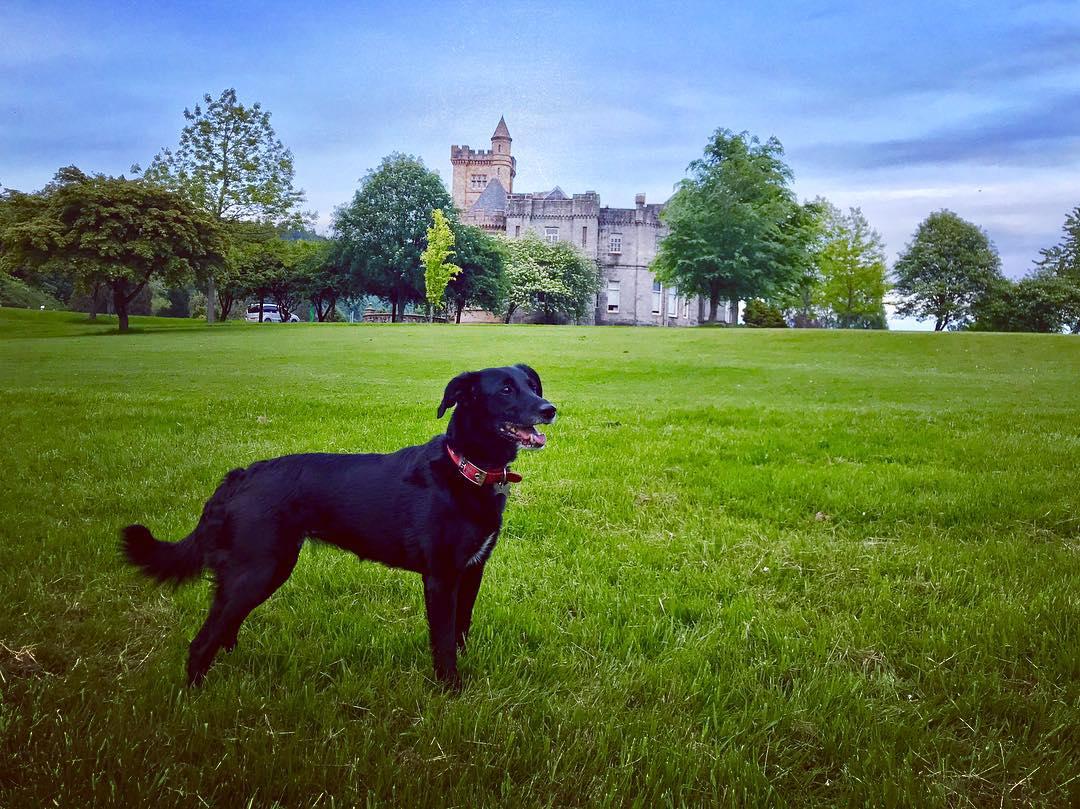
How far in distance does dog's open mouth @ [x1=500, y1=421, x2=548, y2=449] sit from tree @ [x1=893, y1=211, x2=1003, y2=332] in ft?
232

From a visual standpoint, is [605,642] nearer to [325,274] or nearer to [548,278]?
[325,274]

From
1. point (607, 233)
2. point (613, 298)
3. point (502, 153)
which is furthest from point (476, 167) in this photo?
point (613, 298)

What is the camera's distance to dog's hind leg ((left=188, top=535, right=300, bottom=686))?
8.87 ft

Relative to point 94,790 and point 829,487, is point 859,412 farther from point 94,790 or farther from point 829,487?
point 94,790

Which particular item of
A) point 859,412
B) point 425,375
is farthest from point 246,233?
point 859,412

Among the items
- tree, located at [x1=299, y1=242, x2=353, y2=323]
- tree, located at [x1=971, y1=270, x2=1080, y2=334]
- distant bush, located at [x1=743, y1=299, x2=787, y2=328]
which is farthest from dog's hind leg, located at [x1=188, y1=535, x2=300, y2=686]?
tree, located at [x1=971, y1=270, x2=1080, y2=334]

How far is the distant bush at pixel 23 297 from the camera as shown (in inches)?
2047

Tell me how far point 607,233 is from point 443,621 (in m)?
80.0

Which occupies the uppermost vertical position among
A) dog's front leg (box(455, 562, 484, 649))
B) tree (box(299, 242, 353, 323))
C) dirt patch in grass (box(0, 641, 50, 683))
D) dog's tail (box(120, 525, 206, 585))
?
tree (box(299, 242, 353, 323))

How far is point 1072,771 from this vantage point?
2.39 m

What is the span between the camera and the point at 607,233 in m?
79.2

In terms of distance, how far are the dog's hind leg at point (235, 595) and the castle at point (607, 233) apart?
7415cm

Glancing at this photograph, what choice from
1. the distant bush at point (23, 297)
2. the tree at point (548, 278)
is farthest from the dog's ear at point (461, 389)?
the tree at point (548, 278)

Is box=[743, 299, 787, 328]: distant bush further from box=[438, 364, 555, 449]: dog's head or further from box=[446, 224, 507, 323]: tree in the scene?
box=[438, 364, 555, 449]: dog's head
